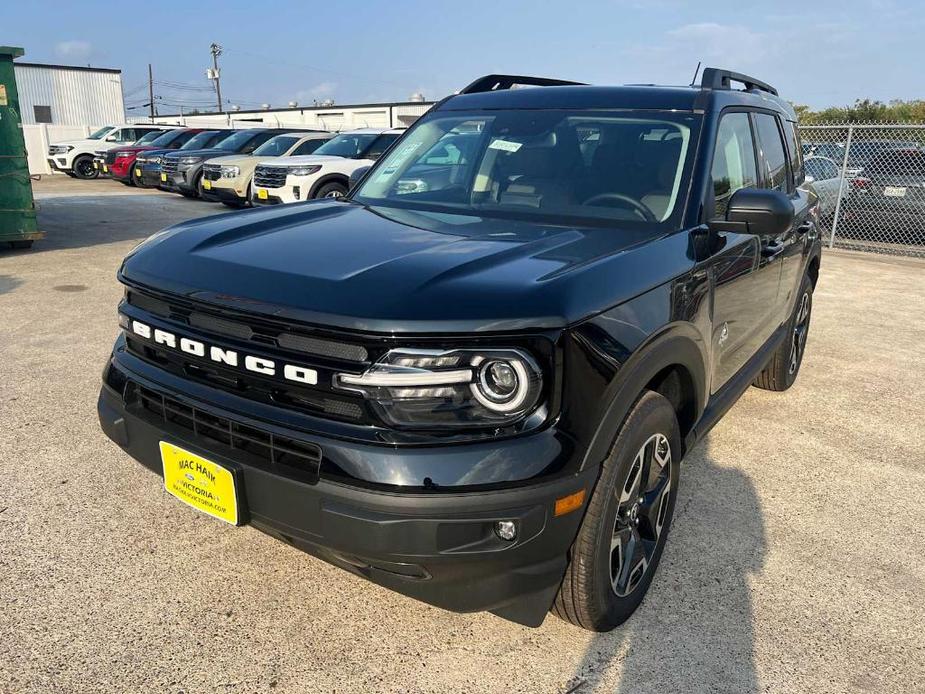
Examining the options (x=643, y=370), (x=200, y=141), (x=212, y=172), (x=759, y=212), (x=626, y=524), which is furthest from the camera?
(x=200, y=141)

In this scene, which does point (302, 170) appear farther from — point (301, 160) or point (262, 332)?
point (262, 332)

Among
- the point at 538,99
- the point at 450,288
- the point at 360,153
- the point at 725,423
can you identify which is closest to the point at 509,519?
the point at 450,288

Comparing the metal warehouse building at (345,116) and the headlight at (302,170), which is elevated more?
the metal warehouse building at (345,116)

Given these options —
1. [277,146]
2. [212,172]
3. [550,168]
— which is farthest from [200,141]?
[550,168]

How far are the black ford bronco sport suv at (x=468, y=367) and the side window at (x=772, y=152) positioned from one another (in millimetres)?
887

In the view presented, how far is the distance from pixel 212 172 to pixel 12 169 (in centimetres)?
568

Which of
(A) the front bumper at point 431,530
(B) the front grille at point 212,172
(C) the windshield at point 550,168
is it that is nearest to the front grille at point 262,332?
(A) the front bumper at point 431,530

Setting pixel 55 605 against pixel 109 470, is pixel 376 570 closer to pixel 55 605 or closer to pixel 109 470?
pixel 55 605

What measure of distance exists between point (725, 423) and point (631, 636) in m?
2.31

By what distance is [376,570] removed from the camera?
2.04 metres

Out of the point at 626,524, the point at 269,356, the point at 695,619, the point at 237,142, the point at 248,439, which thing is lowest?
the point at 695,619

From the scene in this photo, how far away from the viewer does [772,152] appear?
4172 mm

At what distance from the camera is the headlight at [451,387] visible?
6.39 ft

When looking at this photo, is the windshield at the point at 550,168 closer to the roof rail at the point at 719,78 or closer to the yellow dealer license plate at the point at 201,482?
the roof rail at the point at 719,78
